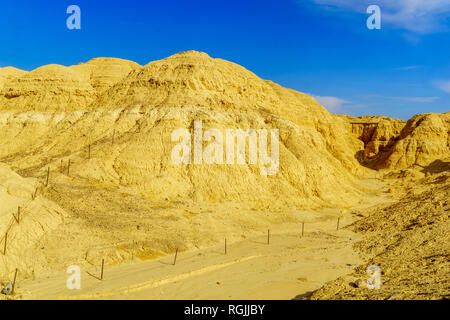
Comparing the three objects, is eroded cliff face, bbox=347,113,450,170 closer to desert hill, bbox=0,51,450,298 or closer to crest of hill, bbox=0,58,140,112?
desert hill, bbox=0,51,450,298

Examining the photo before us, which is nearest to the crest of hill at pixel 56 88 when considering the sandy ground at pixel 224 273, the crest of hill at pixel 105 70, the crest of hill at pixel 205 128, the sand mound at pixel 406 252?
the crest of hill at pixel 105 70

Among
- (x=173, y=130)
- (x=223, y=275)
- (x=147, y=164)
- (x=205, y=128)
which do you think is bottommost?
(x=223, y=275)

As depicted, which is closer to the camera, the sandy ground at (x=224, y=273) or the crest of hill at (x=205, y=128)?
the sandy ground at (x=224, y=273)

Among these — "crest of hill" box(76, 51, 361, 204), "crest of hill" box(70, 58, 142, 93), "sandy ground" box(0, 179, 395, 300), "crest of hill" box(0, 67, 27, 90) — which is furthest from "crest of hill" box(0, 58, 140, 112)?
"sandy ground" box(0, 179, 395, 300)

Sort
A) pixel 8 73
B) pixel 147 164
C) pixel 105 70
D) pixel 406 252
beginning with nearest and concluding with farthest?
pixel 406 252 < pixel 147 164 < pixel 105 70 < pixel 8 73

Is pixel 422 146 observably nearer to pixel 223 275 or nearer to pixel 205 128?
pixel 205 128

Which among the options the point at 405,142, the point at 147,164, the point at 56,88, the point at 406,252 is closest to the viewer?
the point at 406,252

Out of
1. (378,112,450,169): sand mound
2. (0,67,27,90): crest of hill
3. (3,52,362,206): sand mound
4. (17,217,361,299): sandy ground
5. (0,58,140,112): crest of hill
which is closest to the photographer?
(17,217,361,299): sandy ground

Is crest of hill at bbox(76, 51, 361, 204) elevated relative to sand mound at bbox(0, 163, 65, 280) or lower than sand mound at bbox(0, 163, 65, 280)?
elevated

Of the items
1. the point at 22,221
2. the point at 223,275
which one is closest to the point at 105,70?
the point at 22,221

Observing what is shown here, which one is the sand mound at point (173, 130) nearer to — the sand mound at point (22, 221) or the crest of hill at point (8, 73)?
the crest of hill at point (8, 73)

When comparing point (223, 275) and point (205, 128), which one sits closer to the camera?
point (223, 275)
